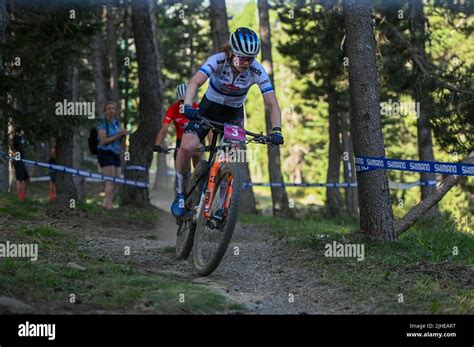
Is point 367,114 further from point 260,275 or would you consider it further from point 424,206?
point 260,275

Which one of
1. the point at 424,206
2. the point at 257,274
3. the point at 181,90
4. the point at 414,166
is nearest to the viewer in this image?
the point at 257,274

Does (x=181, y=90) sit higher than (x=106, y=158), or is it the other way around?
(x=181, y=90)

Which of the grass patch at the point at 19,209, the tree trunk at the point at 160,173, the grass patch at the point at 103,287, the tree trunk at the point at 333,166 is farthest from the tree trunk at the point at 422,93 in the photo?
the tree trunk at the point at 160,173

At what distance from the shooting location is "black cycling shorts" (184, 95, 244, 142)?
314 inches

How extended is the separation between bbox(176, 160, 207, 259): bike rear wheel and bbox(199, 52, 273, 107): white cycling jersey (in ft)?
2.69

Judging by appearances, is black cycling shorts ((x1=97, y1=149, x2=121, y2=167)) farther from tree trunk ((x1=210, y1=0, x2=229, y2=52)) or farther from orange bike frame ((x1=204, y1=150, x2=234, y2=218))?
orange bike frame ((x1=204, y1=150, x2=234, y2=218))

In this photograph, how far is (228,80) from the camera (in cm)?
776

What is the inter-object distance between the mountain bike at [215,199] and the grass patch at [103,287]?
51cm

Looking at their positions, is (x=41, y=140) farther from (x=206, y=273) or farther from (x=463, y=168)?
(x=463, y=168)

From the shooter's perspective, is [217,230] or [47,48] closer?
[217,230]

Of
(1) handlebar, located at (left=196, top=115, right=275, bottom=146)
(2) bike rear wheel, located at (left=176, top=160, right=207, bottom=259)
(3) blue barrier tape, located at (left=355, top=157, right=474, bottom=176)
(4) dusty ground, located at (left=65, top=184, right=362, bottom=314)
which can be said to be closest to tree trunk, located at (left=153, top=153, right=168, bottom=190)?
(4) dusty ground, located at (left=65, top=184, right=362, bottom=314)
